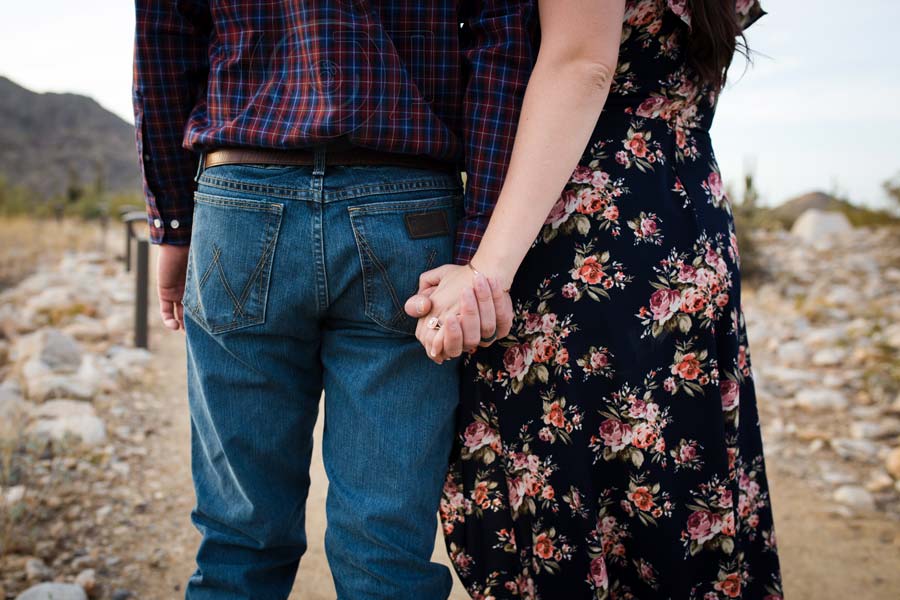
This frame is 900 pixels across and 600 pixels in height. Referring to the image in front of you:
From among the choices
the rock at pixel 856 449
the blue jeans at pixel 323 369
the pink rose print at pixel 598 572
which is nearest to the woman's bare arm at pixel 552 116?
the blue jeans at pixel 323 369

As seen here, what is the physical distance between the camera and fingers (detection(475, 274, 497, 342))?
1.03 m

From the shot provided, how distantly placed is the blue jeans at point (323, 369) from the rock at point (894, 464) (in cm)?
270

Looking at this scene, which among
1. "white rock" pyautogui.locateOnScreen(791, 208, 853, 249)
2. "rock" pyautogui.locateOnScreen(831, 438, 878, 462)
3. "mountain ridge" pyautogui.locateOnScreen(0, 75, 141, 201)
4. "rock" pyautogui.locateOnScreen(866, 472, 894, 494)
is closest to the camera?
"rock" pyautogui.locateOnScreen(866, 472, 894, 494)

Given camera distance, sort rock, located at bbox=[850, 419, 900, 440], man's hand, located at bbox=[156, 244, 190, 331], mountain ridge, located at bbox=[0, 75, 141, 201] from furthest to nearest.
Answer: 1. mountain ridge, located at bbox=[0, 75, 141, 201]
2. rock, located at bbox=[850, 419, 900, 440]
3. man's hand, located at bbox=[156, 244, 190, 331]

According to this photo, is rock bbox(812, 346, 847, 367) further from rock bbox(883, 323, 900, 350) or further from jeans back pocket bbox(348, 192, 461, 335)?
jeans back pocket bbox(348, 192, 461, 335)

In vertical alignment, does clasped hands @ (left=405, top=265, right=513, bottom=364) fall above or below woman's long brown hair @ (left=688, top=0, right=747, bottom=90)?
below

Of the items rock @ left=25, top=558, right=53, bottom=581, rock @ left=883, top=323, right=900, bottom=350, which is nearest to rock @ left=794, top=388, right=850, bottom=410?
rock @ left=883, top=323, right=900, bottom=350

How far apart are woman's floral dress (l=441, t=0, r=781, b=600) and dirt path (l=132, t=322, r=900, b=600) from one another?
1081 mm

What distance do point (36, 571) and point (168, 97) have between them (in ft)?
5.59

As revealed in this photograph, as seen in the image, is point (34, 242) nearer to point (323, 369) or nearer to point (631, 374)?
point (323, 369)

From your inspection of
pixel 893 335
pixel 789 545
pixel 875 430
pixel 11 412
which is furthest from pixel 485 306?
pixel 893 335

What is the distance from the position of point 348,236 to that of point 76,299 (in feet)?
16.3

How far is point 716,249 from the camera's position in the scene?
1.34 metres

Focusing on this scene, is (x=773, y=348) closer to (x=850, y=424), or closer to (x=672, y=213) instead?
(x=850, y=424)
